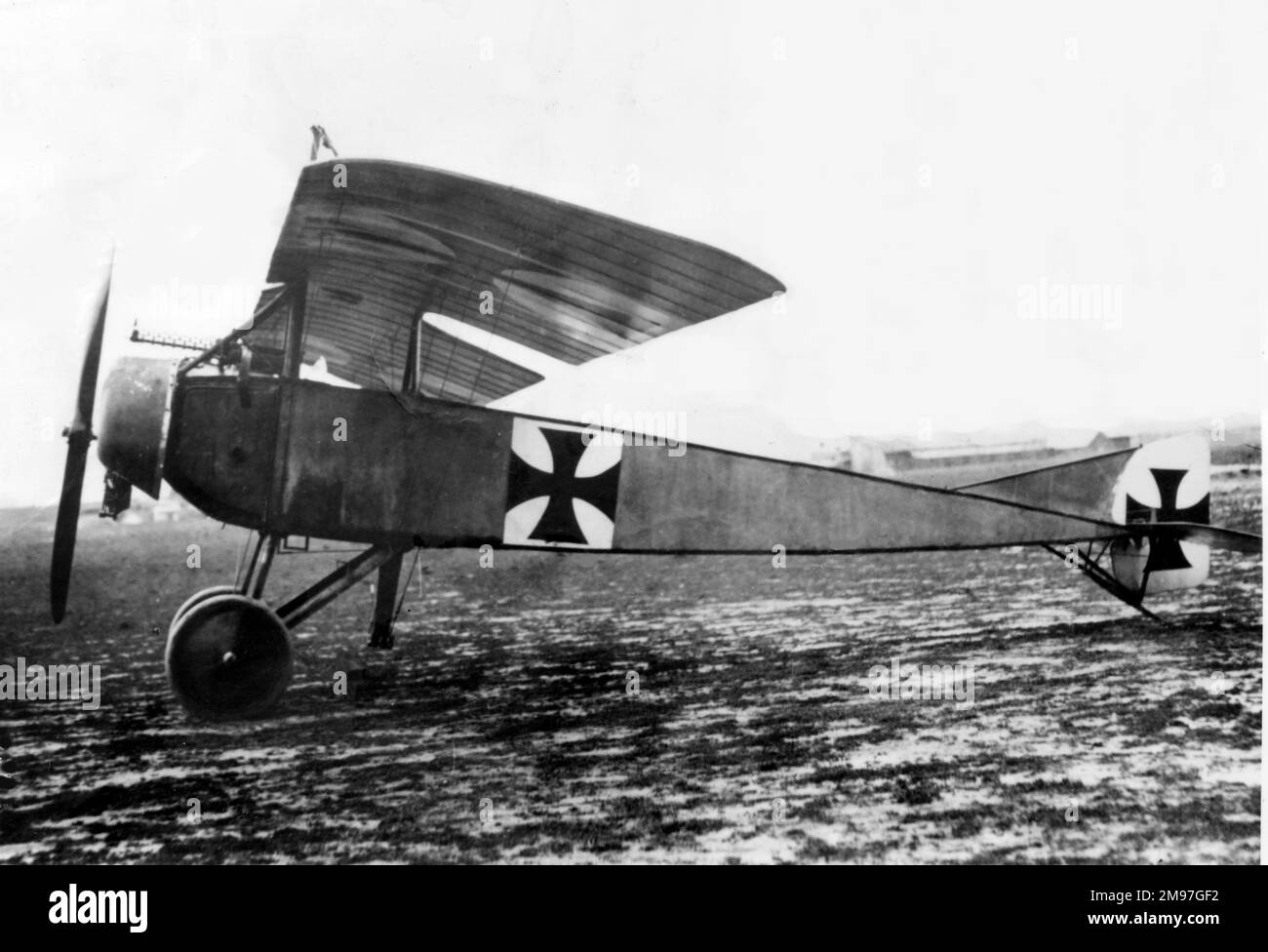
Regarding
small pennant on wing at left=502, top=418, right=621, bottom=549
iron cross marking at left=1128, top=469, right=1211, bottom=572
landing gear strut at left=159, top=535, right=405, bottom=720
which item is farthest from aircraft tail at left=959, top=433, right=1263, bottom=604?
landing gear strut at left=159, top=535, right=405, bottom=720

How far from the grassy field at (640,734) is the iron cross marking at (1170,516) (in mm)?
63

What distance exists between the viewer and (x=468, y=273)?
2.76m

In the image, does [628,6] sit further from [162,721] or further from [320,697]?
[162,721]

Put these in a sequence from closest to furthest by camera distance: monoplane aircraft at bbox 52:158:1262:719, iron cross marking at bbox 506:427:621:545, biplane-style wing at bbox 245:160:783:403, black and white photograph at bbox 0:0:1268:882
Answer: biplane-style wing at bbox 245:160:783:403 < monoplane aircraft at bbox 52:158:1262:719 < black and white photograph at bbox 0:0:1268:882 < iron cross marking at bbox 506:427:621:545

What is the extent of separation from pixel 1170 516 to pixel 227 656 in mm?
3734

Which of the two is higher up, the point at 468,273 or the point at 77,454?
the point at 468,273

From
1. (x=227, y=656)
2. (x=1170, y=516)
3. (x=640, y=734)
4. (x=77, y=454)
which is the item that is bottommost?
(x=640, y=734)

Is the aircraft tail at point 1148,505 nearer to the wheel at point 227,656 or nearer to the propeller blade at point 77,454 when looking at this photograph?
the wheel at point 227,656

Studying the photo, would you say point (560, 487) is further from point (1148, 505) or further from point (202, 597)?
point (1148, 505)

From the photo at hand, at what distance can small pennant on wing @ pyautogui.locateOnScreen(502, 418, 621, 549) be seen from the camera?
2.88 meters

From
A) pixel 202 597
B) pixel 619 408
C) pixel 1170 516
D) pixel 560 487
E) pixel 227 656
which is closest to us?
pixel 227 656

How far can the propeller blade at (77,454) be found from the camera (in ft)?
8.23

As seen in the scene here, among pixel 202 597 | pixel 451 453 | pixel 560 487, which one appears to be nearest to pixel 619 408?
pixel 560 487

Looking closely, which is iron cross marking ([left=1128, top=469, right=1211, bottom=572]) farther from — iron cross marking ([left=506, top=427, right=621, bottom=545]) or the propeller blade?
the propeller blade
